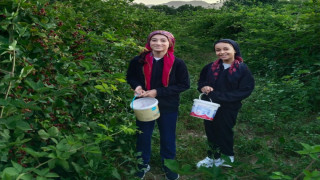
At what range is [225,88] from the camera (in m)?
3.30

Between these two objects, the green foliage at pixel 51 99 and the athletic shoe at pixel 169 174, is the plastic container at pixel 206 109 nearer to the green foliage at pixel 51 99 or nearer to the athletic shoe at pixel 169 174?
the athletic shoe at pixel 169 174

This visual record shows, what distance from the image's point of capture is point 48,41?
2.27m

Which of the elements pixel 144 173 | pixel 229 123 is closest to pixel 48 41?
pixel 144 173

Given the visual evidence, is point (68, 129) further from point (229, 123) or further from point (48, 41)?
point (229, 123)

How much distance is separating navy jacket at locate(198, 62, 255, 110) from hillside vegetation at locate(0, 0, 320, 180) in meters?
0.60

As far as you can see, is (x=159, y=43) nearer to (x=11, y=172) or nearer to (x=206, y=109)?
(x=206, y=109)

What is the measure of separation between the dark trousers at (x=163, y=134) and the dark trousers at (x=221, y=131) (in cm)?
48

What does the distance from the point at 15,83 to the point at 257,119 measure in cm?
410

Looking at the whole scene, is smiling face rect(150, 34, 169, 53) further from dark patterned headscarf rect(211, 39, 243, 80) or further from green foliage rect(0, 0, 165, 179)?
dark patterned headscarf rect(211, 39, 243, 80)

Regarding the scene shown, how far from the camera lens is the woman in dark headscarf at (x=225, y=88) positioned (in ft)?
10.5

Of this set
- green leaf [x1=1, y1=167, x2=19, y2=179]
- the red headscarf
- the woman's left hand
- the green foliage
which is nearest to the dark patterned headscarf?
the red headscarf

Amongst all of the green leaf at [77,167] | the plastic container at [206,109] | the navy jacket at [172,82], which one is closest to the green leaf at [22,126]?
the green leaf at [77,167]

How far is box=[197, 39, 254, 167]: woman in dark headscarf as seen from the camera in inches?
126

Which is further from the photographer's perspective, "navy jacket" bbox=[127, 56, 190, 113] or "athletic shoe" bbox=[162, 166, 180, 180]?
"athletic shoe" bbox=[162, 166, 180, 180]
